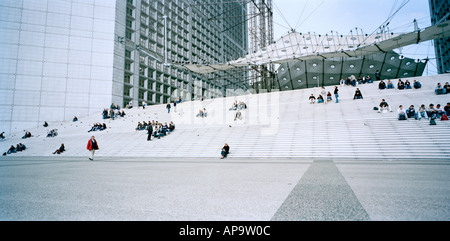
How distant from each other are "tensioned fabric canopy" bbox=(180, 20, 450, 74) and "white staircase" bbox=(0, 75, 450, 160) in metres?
9.77

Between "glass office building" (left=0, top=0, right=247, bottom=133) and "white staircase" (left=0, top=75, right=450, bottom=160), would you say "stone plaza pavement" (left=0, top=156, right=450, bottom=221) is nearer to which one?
"white staircase" (left=0, top=75, right=450, bottom=160)

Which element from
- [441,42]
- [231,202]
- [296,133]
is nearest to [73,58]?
[296,133]

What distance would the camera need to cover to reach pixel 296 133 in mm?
16359

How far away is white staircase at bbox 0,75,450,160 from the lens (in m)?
13.0

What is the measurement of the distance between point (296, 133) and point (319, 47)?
25968 millimetres

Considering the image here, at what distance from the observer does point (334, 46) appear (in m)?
35.9

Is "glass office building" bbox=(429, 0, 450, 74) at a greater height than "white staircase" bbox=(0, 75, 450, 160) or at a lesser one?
greater

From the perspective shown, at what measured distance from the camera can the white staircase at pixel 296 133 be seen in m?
13.0

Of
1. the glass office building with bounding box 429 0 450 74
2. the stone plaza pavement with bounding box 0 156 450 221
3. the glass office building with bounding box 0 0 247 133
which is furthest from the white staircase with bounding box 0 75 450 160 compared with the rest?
the glass office building with bounding box 429 0 450 74

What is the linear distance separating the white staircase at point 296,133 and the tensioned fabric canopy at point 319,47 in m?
9.77

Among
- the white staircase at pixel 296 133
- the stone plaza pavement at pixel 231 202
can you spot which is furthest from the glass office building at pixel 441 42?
the stone plaza pavement at pixel 231 202

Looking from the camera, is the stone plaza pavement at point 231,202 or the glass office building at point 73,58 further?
the glass office building at point 73,58

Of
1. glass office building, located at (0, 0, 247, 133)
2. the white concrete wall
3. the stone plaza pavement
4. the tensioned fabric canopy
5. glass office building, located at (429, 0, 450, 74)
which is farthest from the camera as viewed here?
glass office building, located at (429, 0, 450, 74)

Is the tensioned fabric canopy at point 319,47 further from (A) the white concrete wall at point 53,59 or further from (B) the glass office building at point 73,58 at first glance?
(A) the white concrete wall at point 53,59
